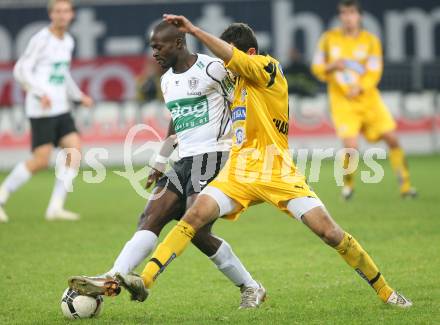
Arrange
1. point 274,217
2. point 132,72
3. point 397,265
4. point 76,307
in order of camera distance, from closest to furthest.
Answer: point 76,307, point 397,265, point 274,217, point 132,72

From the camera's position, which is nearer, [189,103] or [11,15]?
[189,103]

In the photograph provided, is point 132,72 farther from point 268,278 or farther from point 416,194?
point 268,278

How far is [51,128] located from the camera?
13727mm

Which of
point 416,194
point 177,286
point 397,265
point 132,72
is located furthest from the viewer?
point 132,72

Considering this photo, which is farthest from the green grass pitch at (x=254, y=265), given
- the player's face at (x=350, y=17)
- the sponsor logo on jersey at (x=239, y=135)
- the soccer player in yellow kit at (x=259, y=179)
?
the player's face at (x=350, y=17)

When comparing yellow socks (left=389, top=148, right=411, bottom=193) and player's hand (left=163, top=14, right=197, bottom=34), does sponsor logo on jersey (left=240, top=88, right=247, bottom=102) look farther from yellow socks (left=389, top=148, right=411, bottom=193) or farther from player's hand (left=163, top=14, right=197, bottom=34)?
yellow socks (left=389, top=148, right=411, bottom=193)

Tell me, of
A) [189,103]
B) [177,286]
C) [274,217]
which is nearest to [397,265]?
[177,286]

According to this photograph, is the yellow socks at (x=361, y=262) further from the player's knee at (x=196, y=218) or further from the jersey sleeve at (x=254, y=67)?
the jersey sleeve at (x=254, y=67)

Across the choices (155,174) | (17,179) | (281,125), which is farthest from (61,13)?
(281,125)

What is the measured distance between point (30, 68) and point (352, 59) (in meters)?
5.14

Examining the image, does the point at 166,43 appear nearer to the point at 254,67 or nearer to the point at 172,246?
the point at 254,67

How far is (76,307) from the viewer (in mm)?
7367

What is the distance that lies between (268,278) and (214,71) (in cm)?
234

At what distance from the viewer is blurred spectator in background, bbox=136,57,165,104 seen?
23094 mm
